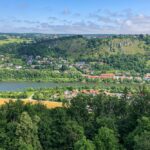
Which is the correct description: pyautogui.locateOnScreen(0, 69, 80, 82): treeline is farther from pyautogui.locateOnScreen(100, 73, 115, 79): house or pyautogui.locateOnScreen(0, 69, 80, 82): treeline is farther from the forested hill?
the forested hill

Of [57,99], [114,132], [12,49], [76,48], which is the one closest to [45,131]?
[114,132]

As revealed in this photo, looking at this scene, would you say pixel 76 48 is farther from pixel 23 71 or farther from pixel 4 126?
pixel 4 126

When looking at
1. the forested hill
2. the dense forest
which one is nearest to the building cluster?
the dense forest

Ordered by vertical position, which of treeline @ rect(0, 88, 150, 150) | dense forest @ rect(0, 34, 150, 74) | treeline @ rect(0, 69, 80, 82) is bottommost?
treeline @ rect(0, 69, 80, 82)

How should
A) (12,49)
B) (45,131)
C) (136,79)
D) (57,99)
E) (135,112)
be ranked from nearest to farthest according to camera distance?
1. (45,131)
2. (135,112)
3. (57,99)
4. (136,79)
5. (12,49)

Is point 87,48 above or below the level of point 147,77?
above

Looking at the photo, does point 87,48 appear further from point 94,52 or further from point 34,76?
point 34,76

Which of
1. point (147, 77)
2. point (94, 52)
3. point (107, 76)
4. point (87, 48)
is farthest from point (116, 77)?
point (87, 48)

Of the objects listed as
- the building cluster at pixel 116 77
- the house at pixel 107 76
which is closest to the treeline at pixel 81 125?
the building cluster at pixel 116 77
